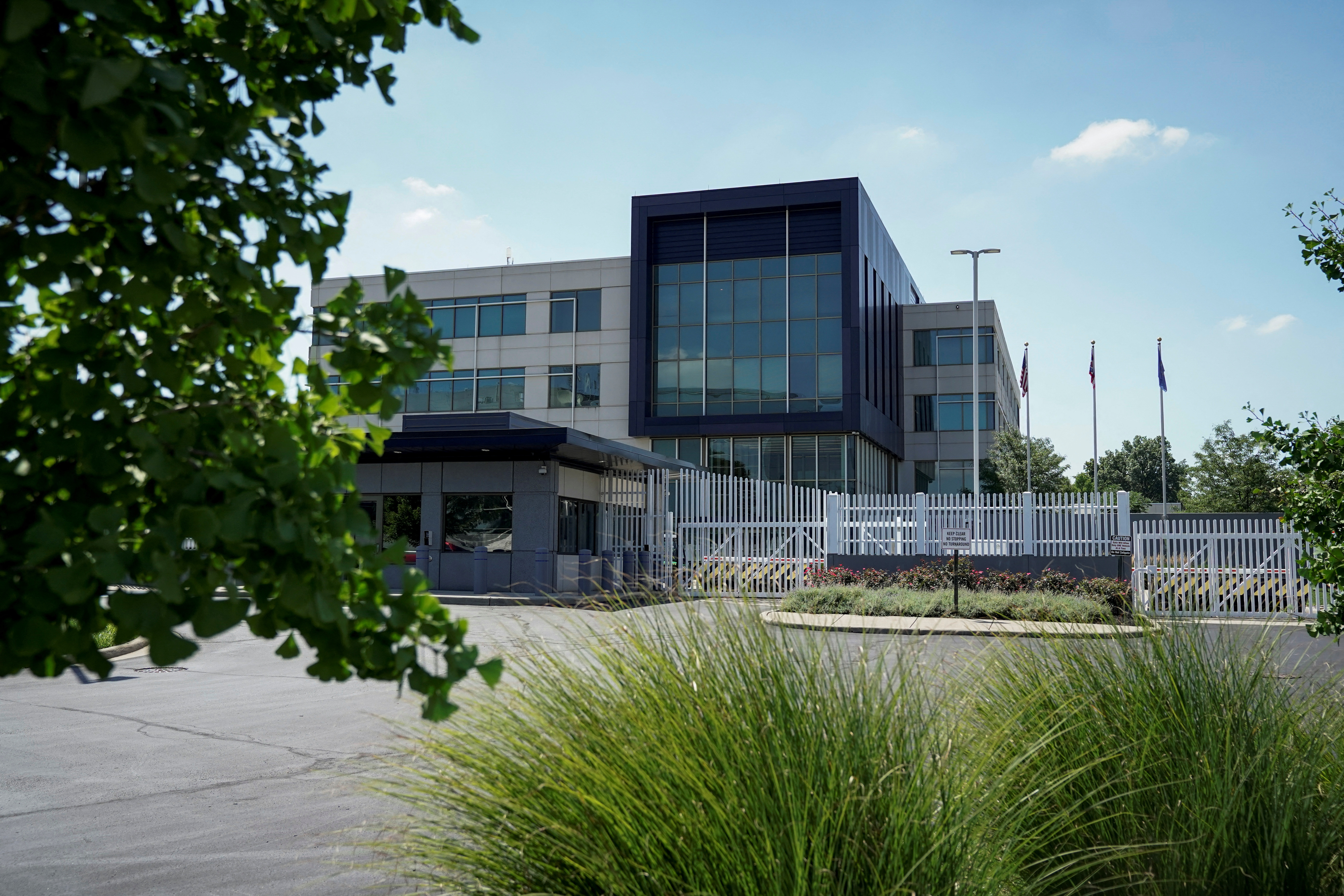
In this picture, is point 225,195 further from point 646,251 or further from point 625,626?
point 646,251

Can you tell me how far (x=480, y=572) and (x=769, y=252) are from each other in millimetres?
19675

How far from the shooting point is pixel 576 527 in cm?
3055

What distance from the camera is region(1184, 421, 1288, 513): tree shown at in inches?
2419

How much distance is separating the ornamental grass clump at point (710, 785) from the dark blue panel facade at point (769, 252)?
36.5 meters

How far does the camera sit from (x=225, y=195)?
1.83 meters

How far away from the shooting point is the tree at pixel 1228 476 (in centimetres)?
6144

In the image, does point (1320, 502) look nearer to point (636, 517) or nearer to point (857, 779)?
point (857, 779)

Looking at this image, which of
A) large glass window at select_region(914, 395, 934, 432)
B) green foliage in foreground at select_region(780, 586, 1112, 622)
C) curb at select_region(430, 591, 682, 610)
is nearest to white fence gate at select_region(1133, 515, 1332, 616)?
green foliage in foreground at select_region(780, 586, 1112, 622)

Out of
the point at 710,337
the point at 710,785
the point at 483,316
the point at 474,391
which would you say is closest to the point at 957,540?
the point at 710,785

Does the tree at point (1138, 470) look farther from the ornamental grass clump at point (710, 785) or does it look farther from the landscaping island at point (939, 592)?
the ornamental grass clump at point (710, 785)

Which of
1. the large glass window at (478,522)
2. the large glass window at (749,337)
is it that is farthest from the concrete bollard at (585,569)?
the large glass window at (749,337)

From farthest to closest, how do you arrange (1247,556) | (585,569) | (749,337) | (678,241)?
1. (678,241)
2. (749,337)
3. (585,569)
4. (1247,556)

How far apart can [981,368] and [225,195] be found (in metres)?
51.4

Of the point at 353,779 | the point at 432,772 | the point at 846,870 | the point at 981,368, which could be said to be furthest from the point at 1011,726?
the point at 981,368
